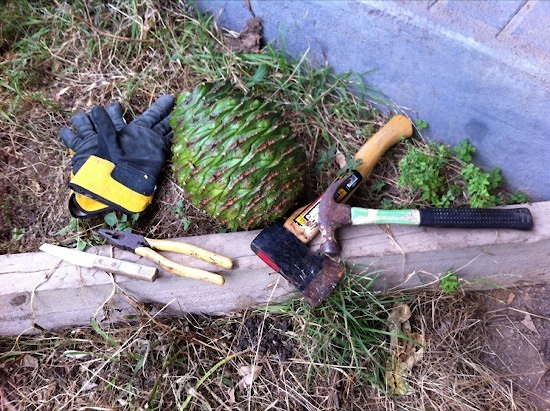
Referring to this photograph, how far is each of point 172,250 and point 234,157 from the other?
42 centimetres

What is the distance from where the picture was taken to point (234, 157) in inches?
65.7

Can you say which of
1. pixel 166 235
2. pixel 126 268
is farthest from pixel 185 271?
pixel 166 235

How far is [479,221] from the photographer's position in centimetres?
167

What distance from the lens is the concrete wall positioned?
1676mm

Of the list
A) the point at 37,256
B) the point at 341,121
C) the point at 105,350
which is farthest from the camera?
the point at 341,121

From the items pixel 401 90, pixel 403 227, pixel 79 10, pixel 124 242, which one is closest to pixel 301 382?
pixel 403 227

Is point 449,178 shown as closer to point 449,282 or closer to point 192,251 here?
point 449,282

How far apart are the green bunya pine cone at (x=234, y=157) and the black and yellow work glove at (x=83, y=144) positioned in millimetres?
469

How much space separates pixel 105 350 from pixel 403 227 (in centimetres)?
130

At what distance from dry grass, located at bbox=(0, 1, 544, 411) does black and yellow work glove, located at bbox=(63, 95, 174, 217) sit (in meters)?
0.11

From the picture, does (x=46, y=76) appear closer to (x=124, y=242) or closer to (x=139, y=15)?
(x=139, y=15)

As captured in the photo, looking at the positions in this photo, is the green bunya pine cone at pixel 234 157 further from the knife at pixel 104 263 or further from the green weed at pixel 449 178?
the green weed at pixel 449 178

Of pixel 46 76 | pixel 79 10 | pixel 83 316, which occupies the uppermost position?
pixel 79 10

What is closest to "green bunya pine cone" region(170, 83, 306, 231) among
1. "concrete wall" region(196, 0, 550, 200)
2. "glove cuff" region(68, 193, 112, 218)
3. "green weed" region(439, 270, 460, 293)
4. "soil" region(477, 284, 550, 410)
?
"glove cuff" region(68, 193, 112, 218)
